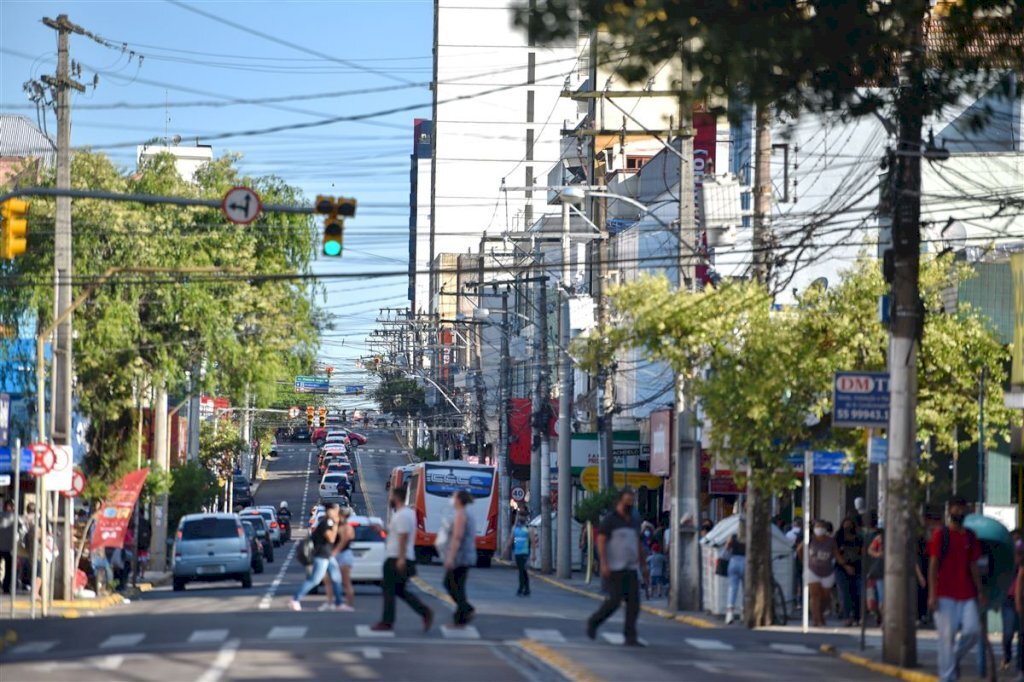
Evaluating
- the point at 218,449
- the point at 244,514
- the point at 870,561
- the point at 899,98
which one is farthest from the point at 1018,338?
the point at 218,449

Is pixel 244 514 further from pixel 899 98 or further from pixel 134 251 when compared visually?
pixel 899 98

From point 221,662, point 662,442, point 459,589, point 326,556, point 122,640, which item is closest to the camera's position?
point 221,662

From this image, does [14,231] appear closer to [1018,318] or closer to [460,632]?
[460,632]

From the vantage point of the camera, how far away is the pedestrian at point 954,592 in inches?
696

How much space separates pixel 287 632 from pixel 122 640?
6.55 ft

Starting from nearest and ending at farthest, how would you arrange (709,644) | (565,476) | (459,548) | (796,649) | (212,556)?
(459,548)
(709,644)
(796,649)
(212,556)
(565,476)

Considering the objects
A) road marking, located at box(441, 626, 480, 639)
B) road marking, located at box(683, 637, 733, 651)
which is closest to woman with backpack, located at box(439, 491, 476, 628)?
road marking, located at box(441, 626, 480, 639)

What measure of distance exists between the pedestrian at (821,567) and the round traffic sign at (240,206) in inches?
451

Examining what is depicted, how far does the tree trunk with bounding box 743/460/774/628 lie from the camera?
29.1 m

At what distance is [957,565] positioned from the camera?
17.8 metres

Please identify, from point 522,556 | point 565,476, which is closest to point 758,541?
point 522,556

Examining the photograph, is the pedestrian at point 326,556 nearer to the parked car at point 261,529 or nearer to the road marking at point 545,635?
the road marking at point 545,635

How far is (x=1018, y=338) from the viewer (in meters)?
27.7

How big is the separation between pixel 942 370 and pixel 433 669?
15350 mm
